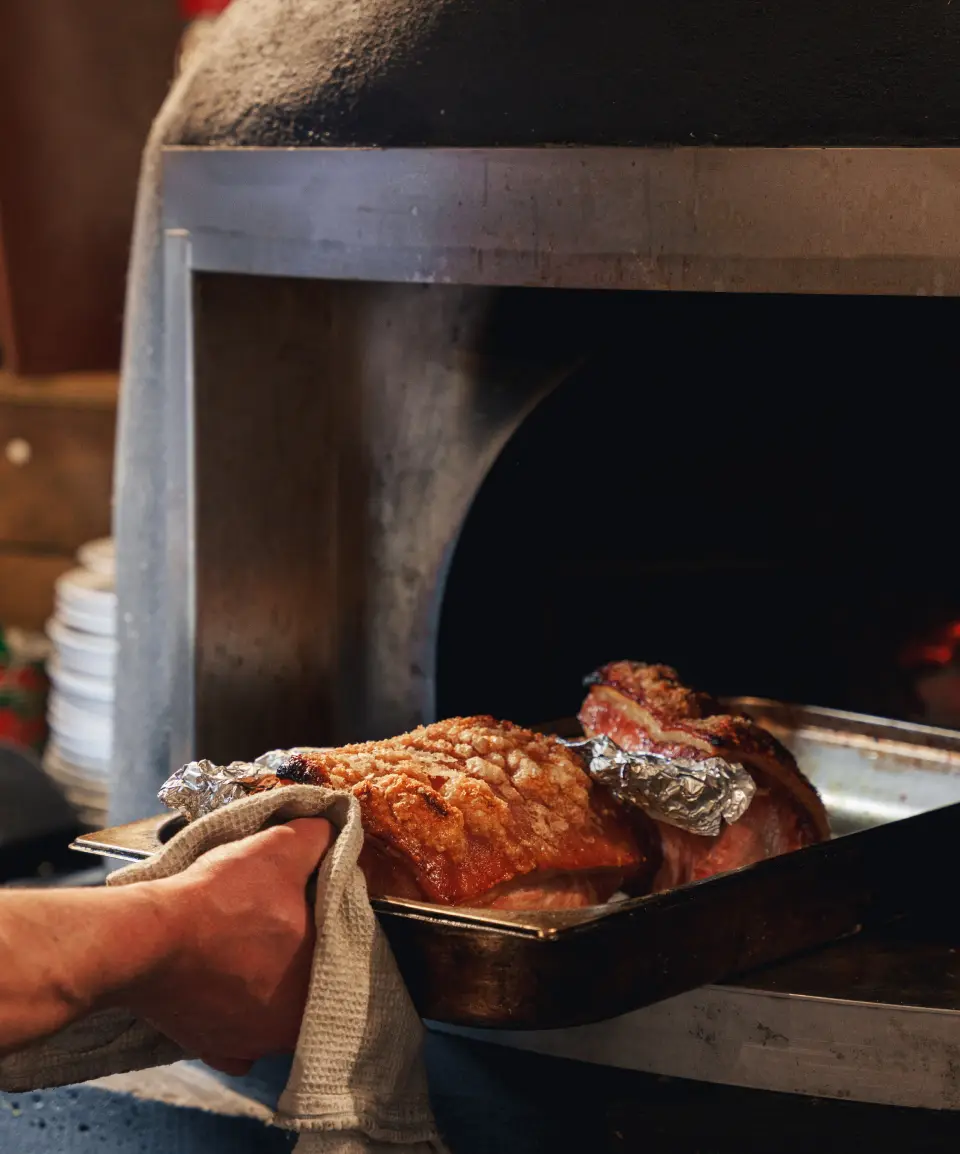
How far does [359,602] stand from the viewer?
187 centimetres

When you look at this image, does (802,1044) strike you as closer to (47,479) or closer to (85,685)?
(85,685)

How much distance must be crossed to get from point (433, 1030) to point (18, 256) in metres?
2.00

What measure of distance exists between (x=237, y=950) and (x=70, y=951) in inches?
5.2

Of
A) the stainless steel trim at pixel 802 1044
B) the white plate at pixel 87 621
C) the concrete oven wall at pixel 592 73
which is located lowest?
the white plate at pixel 87 621

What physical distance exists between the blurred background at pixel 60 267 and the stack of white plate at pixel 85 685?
26 cm

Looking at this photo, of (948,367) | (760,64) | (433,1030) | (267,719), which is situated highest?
(760,64)

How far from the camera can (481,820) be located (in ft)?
4.21

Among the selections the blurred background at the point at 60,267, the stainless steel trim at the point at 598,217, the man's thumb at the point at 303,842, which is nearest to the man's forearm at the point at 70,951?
the man's thumb at the point at 303,842

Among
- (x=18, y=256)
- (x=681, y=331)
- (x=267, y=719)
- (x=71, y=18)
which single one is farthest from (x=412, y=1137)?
(x=71, y=18)

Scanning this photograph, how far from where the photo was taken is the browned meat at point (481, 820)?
49.3 inches

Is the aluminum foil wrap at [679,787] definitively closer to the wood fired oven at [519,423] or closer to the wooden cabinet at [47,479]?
the wood fired oven at [519,423]

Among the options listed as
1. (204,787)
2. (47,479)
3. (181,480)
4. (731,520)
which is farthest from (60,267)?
(204,787)

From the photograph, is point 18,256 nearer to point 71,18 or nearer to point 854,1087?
point 71,18

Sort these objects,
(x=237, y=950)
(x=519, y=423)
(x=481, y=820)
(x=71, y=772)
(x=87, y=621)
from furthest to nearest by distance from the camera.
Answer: (x=71, y=772) → (x=87, y=621) → (x=519, y=423) → (x=481, y=820) → (x=237, y=950)
